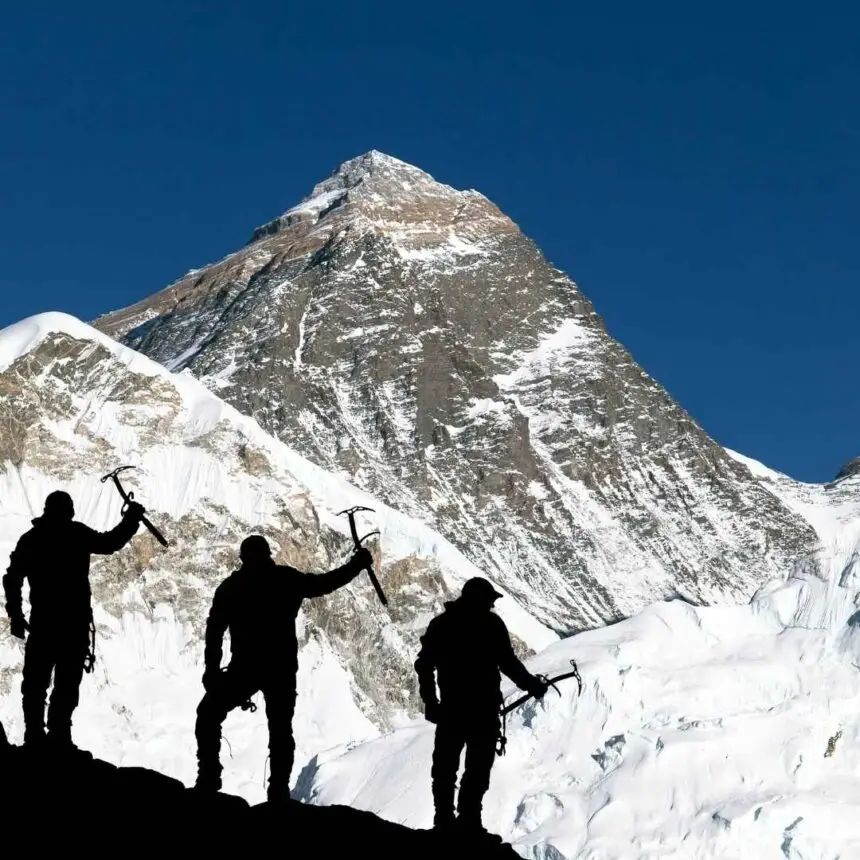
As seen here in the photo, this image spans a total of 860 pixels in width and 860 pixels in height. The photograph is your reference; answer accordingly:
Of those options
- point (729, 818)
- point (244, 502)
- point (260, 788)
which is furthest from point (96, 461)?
point (729, 818)

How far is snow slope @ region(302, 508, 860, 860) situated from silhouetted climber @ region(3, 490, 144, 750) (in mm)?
61608

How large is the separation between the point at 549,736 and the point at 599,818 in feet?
27.6

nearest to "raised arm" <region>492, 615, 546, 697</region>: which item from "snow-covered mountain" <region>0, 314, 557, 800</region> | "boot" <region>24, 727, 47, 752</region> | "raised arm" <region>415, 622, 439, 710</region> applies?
"raised arm" <region>415, 622, 439, 710</region>

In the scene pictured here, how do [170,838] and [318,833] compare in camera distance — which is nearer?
[170,838]

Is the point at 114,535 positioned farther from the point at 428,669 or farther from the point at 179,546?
the point at 179,546

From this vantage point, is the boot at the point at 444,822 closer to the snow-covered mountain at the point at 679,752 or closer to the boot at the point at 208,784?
the boot at the point at 208,784

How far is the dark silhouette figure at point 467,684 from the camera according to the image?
16.1m

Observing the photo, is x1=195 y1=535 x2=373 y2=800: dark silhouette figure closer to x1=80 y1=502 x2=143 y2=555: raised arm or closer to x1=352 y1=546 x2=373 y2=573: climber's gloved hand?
x1=352 y1=546 x2=373 y2=573: climber's gloved hand

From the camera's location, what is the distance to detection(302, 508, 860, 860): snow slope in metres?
78.2

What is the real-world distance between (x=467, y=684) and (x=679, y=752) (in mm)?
69397

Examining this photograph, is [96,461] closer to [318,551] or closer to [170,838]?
[318,551]

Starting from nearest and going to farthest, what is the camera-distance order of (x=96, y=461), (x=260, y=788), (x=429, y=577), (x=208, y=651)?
(x=208, y=651) → (x=260, y=788) → (x=96, y=461) → (x=429, y=577)

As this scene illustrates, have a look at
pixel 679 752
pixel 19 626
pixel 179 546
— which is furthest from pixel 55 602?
pixel 179 546

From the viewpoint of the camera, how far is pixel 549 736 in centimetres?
8819
